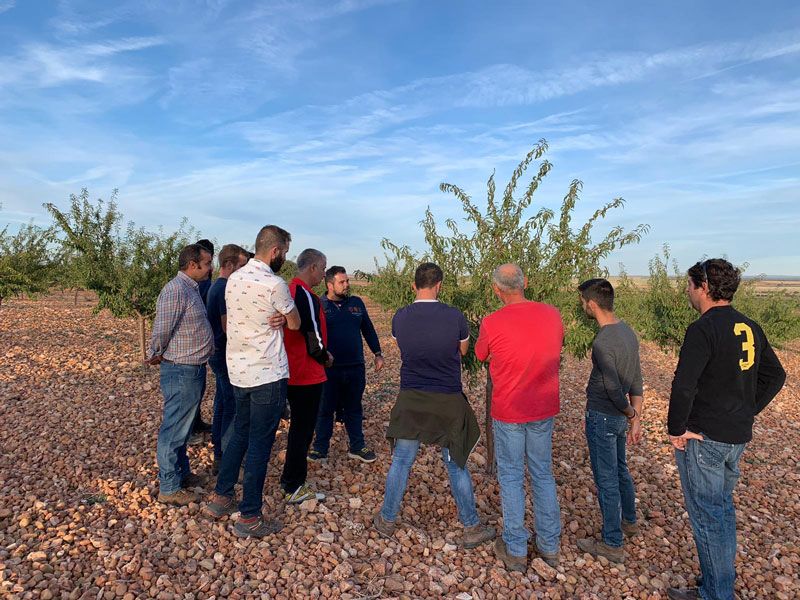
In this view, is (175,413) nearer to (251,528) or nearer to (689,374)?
(251,528)

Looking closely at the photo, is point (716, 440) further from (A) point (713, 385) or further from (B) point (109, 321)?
(B) point (109, 321)

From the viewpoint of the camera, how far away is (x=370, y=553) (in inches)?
152

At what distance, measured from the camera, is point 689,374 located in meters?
3.12

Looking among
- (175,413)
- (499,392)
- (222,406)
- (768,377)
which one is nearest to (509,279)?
(499,392)

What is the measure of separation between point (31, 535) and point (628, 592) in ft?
15.0

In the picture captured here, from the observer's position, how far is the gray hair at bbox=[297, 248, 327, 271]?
4.46 m

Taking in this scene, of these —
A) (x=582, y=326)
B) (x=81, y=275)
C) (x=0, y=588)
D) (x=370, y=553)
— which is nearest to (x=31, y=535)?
(x=0, y=588)

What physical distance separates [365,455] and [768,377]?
156 inches

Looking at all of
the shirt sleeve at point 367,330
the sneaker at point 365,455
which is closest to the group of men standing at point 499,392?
the sneaker at point 365,455

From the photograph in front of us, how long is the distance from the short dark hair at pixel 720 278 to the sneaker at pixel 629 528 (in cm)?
231

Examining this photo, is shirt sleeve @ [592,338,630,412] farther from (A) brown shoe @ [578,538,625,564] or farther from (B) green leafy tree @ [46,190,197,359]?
(B) green leafy tree @ [46,190,197,359]

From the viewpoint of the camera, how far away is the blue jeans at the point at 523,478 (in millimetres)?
3662

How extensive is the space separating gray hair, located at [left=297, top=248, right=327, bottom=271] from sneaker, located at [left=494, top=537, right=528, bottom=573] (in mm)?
2868

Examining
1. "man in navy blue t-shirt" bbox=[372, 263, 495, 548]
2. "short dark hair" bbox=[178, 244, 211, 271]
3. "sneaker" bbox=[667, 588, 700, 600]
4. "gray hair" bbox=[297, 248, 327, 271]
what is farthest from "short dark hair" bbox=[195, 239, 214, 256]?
"sneaker" bbox=[667, 588, 700, 600]
